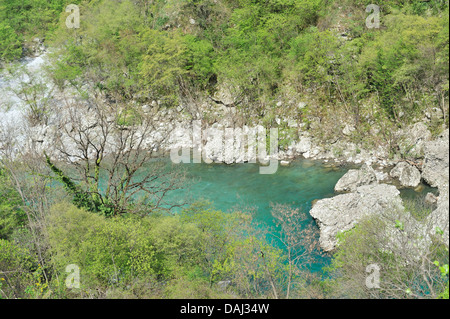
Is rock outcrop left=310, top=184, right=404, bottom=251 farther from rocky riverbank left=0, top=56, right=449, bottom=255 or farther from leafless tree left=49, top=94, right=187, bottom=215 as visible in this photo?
leafless tree left=49, top=94, right=187, bottom=215

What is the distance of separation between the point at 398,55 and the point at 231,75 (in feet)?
46.0

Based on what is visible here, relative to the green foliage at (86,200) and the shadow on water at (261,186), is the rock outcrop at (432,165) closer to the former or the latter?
the shadow on water at (261,186)

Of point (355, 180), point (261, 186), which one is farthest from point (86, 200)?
point (355, 180)

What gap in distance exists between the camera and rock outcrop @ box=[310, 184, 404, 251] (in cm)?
1605

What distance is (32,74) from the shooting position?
3366 cm

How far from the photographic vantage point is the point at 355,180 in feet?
65.6

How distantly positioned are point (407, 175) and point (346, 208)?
212 inches

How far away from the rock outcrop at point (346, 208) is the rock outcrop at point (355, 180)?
1827mm

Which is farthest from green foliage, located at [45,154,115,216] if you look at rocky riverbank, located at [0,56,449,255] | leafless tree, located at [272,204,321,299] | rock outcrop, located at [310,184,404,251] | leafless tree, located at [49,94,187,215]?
rock outcrop, located at [310,184,404,251]

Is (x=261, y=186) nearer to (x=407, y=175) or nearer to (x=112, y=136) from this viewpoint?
(x=407, y=175)

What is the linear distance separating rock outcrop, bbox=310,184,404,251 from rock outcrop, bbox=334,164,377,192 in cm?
183
